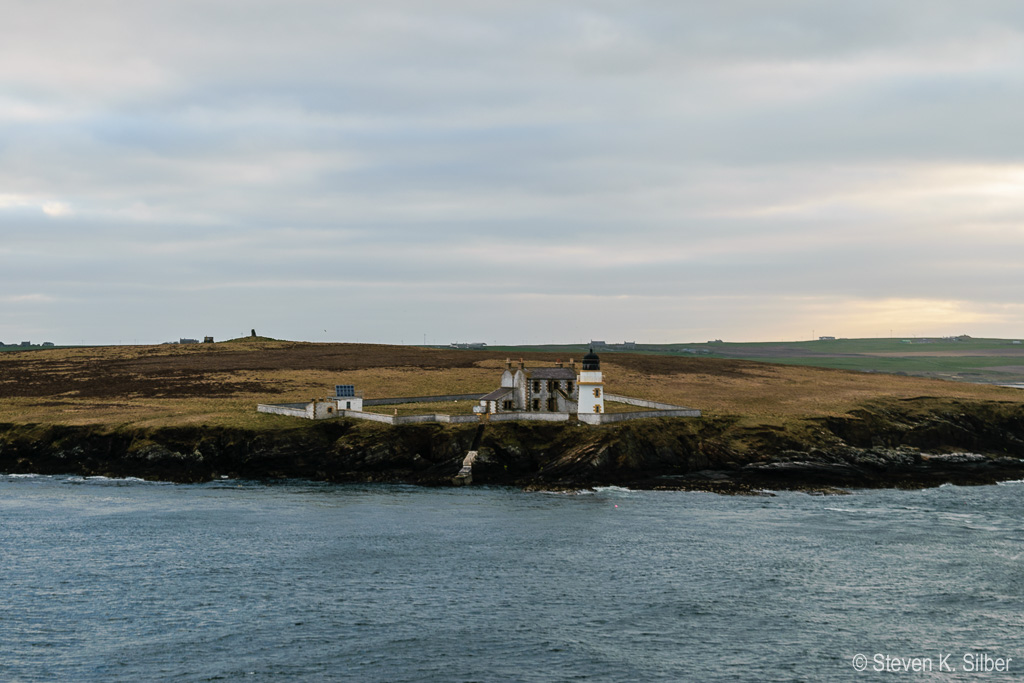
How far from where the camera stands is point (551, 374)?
334 feet

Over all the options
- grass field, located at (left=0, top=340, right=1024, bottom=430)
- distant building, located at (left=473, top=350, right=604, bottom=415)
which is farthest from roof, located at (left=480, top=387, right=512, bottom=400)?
grass field, located at (left=0, top=340, right=1024, bottom=430)

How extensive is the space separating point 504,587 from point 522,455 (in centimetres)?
3549

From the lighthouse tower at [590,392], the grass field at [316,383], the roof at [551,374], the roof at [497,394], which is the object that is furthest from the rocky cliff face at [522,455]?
the roof at [551,374]

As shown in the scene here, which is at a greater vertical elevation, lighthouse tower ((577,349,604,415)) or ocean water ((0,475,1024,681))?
lighthouse tower ((577,349,604,415))

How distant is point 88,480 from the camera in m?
84.9

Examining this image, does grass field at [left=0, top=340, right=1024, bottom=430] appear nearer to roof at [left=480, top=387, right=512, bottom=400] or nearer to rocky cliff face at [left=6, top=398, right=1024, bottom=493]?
roof at [left=480, top=387, right=512, bottom=400]

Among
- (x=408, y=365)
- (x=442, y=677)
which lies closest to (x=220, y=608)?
(x=442, y=677)

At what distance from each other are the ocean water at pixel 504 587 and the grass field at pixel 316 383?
27218 mm

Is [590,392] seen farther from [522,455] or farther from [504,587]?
[504,587]

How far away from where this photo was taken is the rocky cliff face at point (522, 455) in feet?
284

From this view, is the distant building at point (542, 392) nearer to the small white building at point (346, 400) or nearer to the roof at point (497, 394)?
the roof at point (497, 394)

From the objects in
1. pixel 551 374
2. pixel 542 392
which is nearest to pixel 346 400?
pixel 542 392

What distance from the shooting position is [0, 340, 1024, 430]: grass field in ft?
346

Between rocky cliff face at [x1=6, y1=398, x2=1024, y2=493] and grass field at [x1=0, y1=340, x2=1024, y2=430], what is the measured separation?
4080 mm
